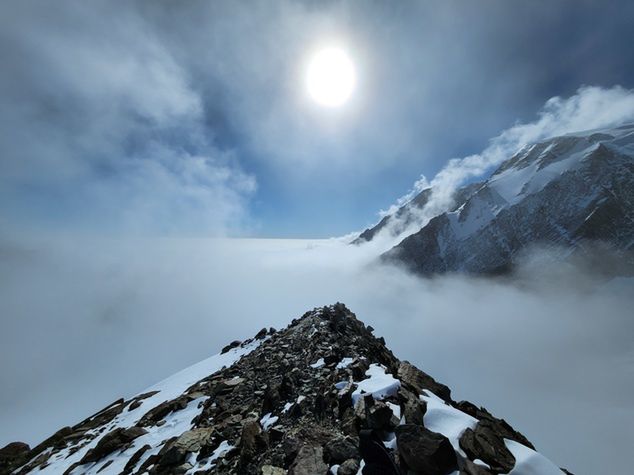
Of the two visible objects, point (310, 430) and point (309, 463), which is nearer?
point (309, 463)

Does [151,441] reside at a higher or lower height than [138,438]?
lower

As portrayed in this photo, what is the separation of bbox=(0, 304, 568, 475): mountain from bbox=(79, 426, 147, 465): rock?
51 mm

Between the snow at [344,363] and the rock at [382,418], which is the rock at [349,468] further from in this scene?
the snow at [344,363]

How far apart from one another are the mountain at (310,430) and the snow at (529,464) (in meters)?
0.03

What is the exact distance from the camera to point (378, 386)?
1122 centimetres

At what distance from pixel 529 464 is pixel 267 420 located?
9474mm

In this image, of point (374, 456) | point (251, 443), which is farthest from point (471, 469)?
point (251, 443)

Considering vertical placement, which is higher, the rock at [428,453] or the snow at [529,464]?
the rock at [428,453]

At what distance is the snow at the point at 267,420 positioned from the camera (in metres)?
11.5

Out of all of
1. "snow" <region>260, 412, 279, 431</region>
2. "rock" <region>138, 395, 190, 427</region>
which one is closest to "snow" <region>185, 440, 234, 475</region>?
"snow" <region>260, 412, 279, 431</region>

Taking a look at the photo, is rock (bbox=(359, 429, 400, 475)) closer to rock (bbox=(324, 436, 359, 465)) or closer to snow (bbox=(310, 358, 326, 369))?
rock (bbox=(324, 436, 359, 465))

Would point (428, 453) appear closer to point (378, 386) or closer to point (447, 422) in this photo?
point (447, 422)


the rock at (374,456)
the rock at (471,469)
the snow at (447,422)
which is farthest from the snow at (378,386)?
the rock at (471,469)

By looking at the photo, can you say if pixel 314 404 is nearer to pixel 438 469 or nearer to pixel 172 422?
pixel 438 469
